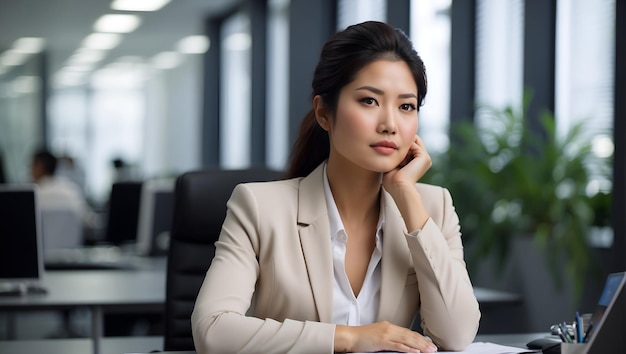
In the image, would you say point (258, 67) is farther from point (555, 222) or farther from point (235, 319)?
point (235, 319)

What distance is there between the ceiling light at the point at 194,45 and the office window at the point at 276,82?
95.7 inches

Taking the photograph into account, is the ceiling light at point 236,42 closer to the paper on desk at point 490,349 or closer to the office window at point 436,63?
the office window at point 436,63

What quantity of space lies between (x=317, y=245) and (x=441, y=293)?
10.5 inches

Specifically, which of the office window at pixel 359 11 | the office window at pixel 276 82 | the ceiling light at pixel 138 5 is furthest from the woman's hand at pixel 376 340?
the ceiling light at pixel 138 5

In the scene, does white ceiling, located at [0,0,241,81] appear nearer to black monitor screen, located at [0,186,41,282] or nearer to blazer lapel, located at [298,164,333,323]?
black monitor screen, located at [0,186,41,282]

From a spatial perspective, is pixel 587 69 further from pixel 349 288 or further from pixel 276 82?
pixel 276 82

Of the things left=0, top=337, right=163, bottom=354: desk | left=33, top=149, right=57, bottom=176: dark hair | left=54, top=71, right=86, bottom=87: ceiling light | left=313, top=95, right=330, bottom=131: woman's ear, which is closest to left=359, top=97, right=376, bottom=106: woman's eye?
left=313, top=95, right=330, bottom=131: woman's ear

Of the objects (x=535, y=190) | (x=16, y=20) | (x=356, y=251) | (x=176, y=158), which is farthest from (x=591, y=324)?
(x=176, y=158)

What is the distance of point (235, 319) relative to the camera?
1799 mm

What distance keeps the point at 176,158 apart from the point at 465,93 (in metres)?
12.3

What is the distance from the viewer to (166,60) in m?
17.1

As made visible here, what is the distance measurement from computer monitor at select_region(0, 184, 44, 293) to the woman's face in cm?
179

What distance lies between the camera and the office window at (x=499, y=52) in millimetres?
6234

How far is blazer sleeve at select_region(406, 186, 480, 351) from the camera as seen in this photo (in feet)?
6.23
